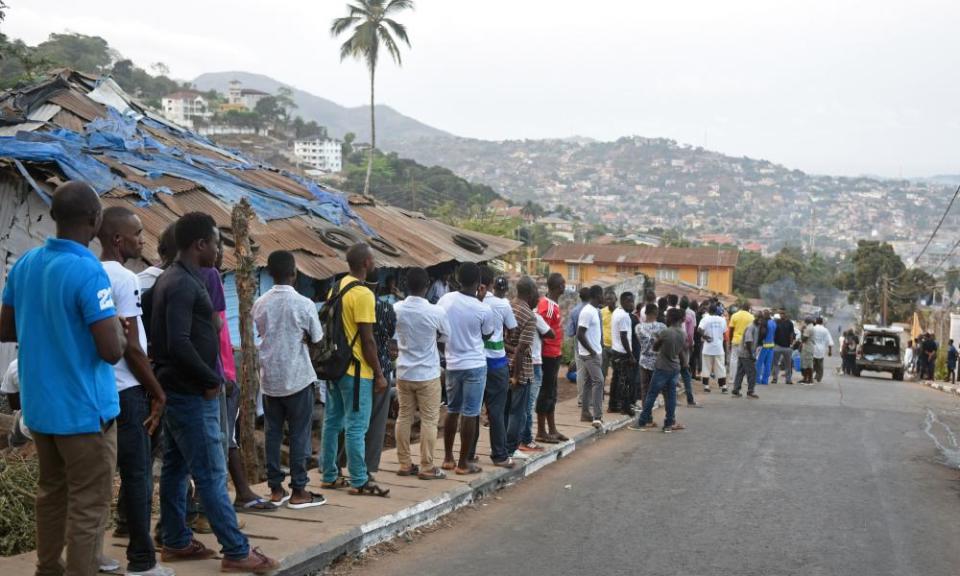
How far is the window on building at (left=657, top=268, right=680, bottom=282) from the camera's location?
83.9m

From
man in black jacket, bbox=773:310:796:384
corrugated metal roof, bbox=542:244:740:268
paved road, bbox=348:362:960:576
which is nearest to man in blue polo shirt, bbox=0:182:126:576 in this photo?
paved road, bbox=348:362:960:576

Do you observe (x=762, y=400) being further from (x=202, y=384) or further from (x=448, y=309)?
(x=202, y=384)

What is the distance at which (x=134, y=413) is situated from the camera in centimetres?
529

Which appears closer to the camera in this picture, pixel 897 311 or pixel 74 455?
pixel 74 455

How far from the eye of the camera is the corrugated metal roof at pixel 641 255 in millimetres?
80688

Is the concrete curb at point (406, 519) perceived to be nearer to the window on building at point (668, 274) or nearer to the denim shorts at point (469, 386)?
the denim shorts at point (469, 386)

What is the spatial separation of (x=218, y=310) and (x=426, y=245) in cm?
1216

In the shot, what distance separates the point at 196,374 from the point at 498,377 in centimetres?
443

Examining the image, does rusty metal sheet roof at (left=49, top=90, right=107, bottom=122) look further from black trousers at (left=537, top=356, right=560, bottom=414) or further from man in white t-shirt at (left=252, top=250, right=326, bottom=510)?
man in white t-shirt at (left=252, top=250, right=326, bottom=510)

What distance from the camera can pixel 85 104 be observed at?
1633 cm

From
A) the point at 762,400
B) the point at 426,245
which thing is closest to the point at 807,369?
the point at 762,400

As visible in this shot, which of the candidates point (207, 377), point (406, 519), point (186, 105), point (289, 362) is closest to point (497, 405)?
point (406, 519)

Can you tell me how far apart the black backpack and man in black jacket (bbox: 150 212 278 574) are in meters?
1.82

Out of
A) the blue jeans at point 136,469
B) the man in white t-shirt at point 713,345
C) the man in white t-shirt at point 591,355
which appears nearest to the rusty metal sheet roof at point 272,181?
the man in white t-shirt at point 591,355
